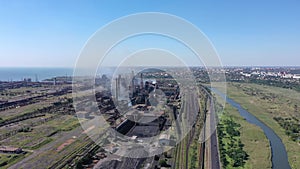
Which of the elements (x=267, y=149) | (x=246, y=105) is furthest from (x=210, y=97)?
(x=267, y=149)

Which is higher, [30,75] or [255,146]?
[30,75]

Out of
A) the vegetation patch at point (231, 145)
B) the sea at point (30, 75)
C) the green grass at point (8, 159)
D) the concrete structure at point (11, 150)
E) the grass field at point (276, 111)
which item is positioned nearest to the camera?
the green grass at point (8, 159)

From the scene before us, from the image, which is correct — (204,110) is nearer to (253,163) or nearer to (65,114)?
(253,163)

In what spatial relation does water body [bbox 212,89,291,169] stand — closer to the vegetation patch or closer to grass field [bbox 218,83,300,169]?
grass field [bbox 218,83,300,169]

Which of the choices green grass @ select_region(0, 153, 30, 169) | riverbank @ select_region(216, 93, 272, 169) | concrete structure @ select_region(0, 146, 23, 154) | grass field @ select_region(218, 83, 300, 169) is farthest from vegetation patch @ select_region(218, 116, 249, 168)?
concrete structure @ select_region(0, 146, 23, 154)

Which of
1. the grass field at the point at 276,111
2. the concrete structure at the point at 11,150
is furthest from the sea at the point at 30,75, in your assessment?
the concrete structure at the point at 11,150

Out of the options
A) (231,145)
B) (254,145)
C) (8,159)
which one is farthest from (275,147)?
(8,159)

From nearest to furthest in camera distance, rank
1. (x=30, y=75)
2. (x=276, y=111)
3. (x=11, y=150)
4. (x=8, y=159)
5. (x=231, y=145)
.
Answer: (x=8, y=159) → (x=11, y=150) → (x=231, y=145) → (x=276, y=111) → (x=30, y=75)

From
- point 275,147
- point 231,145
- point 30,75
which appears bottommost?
point 275,147

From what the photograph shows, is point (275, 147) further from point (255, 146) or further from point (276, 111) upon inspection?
point (276, 111)

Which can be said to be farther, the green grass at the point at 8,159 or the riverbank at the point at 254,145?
the riverbank at the point at 254,145

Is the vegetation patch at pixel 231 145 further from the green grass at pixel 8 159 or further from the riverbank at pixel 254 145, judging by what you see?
the green grass at pixel 8 159
